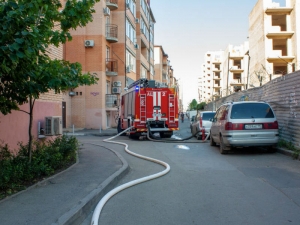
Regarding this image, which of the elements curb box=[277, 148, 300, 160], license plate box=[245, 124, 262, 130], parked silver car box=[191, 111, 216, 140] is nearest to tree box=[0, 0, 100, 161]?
license plate box=[245, 124, 262, 130]

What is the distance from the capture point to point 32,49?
4.97 metres

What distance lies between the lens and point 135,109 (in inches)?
704

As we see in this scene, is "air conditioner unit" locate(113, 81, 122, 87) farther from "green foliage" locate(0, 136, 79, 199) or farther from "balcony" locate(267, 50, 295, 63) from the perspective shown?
"green foliage" locate(0, 136, 79, 199)

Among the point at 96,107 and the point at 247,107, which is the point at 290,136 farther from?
the point at 96,107

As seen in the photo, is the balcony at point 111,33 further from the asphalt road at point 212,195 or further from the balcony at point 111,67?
the asphalt road at point 212,195

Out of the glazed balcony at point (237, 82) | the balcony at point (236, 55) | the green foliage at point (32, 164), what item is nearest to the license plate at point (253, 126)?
the green foliage at point (32, 164)

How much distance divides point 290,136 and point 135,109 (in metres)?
8.36

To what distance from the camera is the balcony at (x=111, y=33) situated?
101 ft


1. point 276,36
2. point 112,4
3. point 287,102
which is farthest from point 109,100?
point 276,36

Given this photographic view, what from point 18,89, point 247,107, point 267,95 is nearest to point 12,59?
point 18,89

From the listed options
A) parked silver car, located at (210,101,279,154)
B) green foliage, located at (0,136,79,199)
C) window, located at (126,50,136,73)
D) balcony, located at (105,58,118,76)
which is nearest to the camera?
green foliage, located at (0,136,79,199)

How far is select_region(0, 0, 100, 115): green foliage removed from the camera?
4848mm

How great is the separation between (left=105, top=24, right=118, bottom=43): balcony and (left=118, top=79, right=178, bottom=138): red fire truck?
13.5 m

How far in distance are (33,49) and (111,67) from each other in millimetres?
27326
